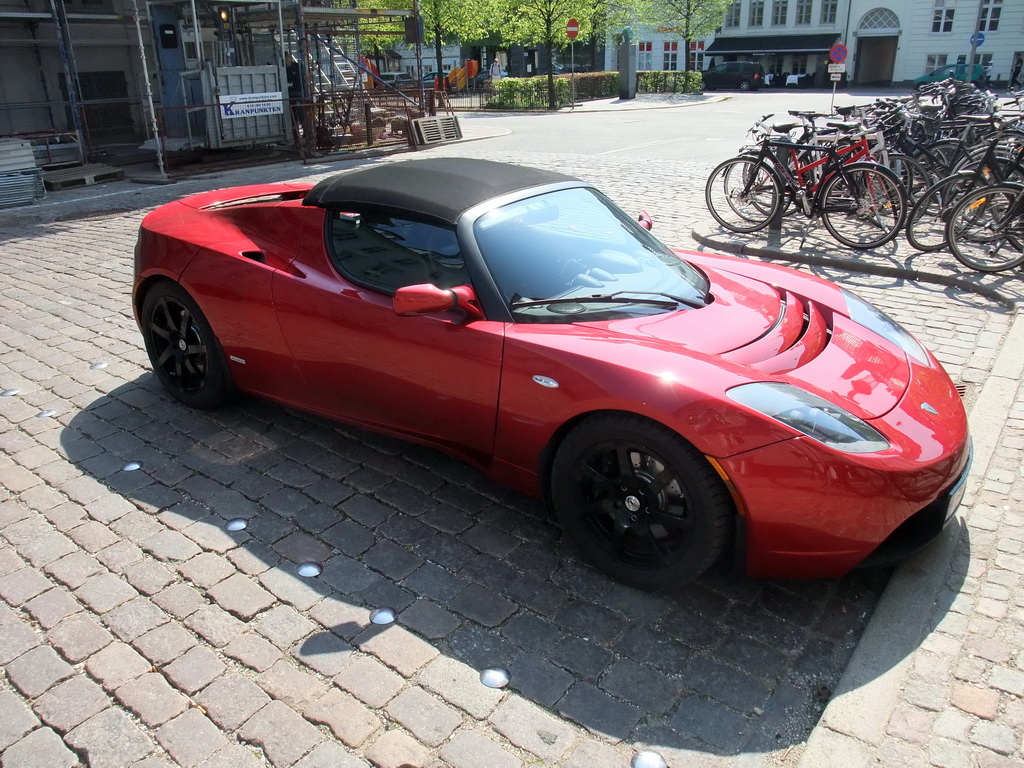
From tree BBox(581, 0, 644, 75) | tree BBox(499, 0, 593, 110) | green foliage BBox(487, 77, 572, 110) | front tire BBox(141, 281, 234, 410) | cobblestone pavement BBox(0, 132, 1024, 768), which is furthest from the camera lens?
tree BBox(581, 0, 644, 75)

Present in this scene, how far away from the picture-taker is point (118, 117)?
17.9 m

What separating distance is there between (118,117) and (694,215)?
45.2ft

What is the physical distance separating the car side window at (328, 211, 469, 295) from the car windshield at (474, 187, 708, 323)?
17 cm

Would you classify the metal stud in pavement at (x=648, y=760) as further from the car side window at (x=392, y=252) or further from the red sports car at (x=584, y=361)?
the car side window at (x=392, y=252)

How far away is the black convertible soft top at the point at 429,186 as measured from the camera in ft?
12.3

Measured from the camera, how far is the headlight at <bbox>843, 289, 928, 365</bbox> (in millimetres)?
3778

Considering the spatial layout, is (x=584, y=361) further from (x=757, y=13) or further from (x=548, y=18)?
(x=757, y=13)

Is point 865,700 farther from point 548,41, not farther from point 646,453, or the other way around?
point 548,41

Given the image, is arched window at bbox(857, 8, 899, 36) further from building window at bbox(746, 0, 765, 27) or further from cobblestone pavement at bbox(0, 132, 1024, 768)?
cobblestone pavement at bbox(0, 132, 1024, 768)

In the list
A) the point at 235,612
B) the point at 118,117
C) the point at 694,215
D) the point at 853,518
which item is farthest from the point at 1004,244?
the point at 118,117

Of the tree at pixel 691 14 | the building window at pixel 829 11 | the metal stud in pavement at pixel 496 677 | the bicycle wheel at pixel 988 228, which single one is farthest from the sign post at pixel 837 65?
the building window at pixel 829 11

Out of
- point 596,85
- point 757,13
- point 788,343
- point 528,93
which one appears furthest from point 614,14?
point 788,343

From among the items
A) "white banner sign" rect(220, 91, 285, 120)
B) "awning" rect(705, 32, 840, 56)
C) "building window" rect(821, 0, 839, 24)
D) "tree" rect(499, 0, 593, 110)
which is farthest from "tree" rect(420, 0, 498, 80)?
"building window" rect(821, 0, 839, 24)

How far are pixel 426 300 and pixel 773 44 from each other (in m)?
60.4
